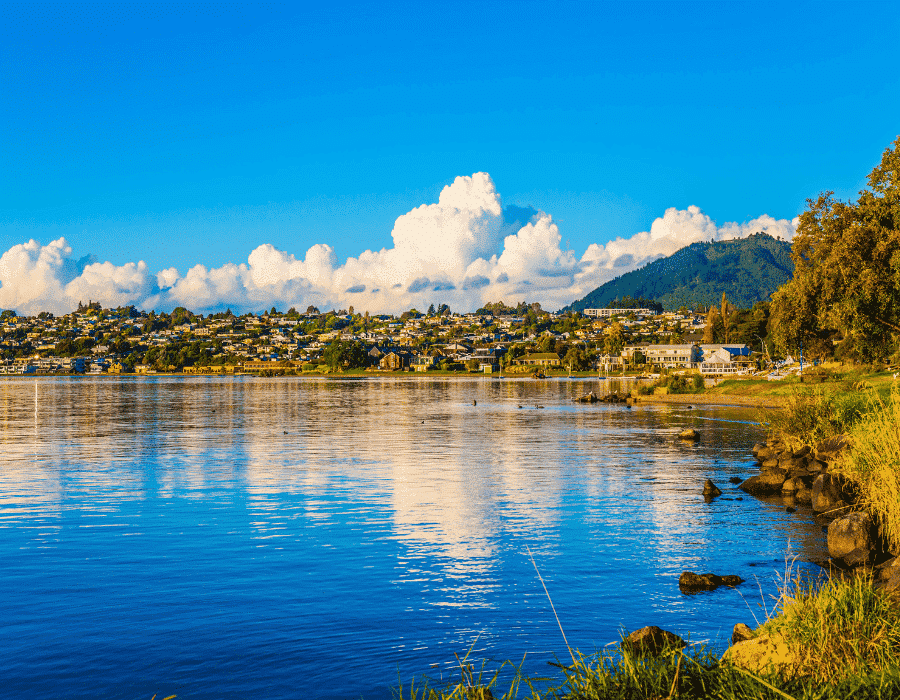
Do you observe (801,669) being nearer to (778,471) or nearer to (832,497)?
(832,497)

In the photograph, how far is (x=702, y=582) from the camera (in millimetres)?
16859

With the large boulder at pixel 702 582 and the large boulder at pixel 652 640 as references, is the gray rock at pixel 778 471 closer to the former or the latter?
the large boulder at pixel 702 582

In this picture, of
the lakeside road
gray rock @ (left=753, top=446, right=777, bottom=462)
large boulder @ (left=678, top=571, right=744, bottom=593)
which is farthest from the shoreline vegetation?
the lakeside road

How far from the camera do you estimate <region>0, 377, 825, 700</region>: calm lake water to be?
13047mm

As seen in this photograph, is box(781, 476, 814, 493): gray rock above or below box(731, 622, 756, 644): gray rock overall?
below

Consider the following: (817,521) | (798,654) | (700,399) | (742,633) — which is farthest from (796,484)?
(700,399)

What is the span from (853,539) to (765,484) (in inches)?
490

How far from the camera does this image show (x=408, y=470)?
121 ft

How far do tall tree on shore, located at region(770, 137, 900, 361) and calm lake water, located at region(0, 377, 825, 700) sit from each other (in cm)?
938

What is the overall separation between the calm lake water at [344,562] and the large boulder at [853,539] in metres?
1.06

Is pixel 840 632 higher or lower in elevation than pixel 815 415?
lower

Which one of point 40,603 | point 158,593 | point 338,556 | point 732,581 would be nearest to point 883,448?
point 732,581

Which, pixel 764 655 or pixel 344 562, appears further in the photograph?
pixel 344 562

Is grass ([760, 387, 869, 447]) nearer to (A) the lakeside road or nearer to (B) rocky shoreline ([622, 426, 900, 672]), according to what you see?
(B) rocky shoreline ([622, 426, 900, 672])
